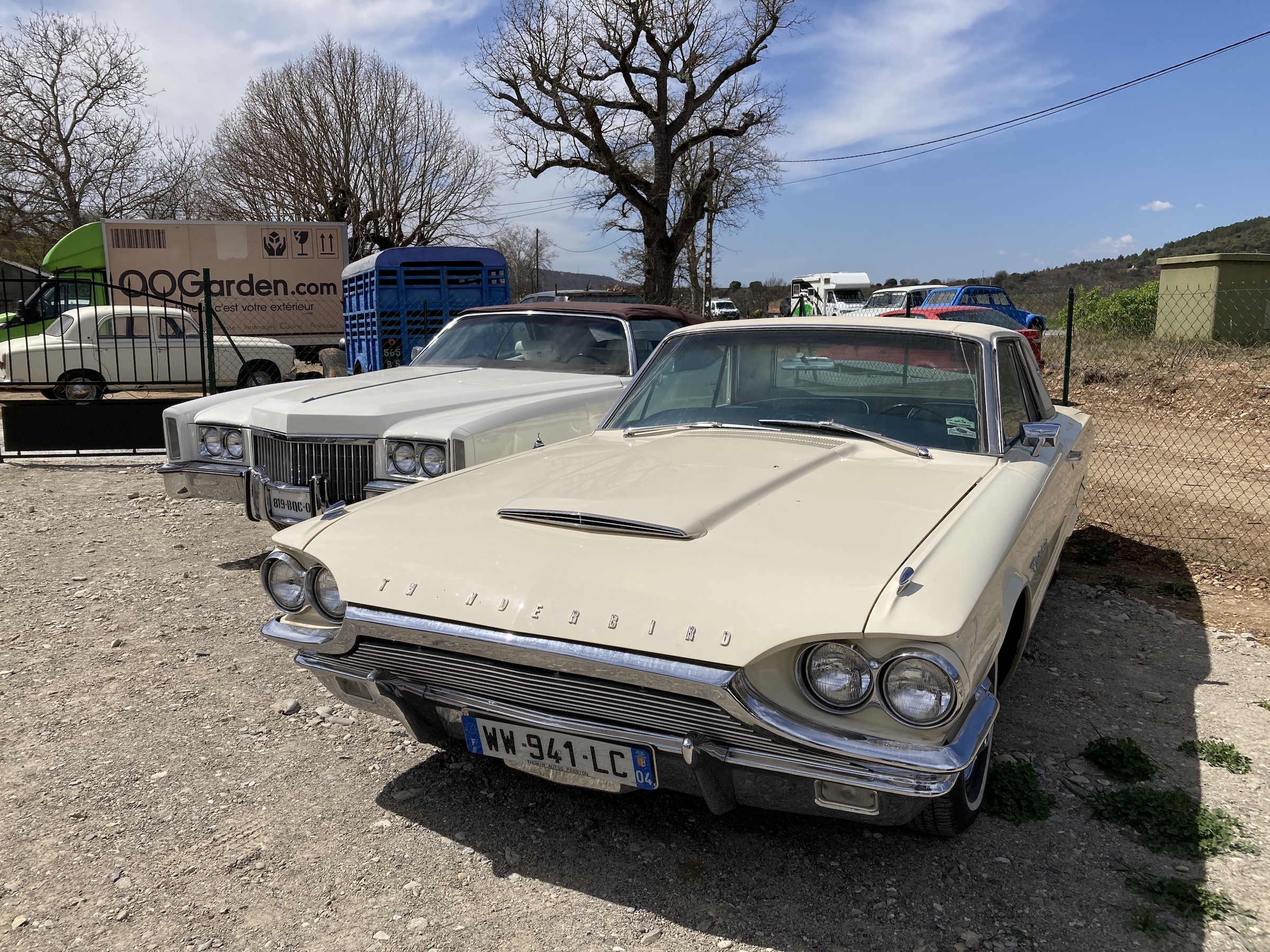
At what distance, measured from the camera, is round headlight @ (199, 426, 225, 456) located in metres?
5.41

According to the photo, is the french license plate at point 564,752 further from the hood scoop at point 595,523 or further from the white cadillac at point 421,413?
the white cadillac at point 421,413

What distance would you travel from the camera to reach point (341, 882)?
244cm

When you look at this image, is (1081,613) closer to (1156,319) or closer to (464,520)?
(464,520)

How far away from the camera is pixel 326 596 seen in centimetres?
261

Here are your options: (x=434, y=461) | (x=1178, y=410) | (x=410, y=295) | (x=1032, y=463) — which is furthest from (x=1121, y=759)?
(x=1178, y=410)

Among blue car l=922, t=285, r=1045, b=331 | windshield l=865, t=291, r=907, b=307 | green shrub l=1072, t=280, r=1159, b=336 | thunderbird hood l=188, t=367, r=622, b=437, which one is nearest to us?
thunderbird hood l=188, t=367, r=622, b=437

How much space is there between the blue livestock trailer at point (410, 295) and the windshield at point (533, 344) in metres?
4.12

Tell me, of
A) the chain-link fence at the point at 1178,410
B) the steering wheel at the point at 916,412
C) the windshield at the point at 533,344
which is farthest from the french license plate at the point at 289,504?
the chain-link fence at the point at 1178,410

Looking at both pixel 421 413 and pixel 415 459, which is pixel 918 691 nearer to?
pixel 415 459

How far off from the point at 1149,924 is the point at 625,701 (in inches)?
54.9

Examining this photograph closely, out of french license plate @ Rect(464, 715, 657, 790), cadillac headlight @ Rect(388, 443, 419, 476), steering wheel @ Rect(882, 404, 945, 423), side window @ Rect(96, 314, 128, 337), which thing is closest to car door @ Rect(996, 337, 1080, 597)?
steering wheel @ Rect(882, 404, 945, 423)

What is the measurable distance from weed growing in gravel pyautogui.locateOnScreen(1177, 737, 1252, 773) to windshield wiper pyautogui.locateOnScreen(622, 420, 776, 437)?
182cm

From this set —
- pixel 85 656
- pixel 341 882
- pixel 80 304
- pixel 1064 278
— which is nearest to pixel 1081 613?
pixel 341 882

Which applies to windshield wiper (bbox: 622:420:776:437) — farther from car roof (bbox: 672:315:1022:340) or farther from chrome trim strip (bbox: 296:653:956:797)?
chrome trim strip (bbox: 296:653:956:797)
